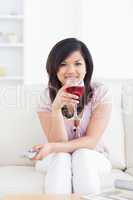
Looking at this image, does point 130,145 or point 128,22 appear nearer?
point 130,145

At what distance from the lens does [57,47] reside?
88.0 inches

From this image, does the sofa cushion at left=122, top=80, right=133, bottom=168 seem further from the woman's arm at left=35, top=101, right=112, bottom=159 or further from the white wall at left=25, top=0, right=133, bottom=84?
the white wall at left=25, top=0, right=133, bottom=84

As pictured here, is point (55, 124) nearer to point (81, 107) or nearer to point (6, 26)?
point (81, 107)

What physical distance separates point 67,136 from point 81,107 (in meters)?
0.17

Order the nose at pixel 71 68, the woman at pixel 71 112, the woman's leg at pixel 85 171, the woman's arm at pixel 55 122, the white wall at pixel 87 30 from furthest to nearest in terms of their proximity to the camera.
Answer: the white wall at pixel 87 30 → the nose at pixel 71 68 → the woman's arm at pixel 55 122 → the woman at pixel 71 112 → the woman's leg at pixel 85 171

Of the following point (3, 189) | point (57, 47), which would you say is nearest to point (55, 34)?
point (57, 47)

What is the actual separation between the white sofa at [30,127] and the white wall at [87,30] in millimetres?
2117

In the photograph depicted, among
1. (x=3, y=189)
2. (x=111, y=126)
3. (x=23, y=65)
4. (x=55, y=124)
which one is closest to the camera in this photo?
(x=3, y=189)

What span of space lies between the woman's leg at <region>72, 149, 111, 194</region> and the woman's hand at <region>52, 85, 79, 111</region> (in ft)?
0.86

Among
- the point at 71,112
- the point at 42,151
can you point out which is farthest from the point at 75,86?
the point at 71,112

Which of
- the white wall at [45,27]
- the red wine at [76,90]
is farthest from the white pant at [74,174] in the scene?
the white wall at [45,27]

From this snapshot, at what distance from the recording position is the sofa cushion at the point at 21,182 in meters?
1.88

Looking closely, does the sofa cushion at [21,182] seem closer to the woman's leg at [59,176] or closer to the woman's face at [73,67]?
the woman's leg at [59,176]

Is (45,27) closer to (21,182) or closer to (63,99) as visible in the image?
(63,99)
